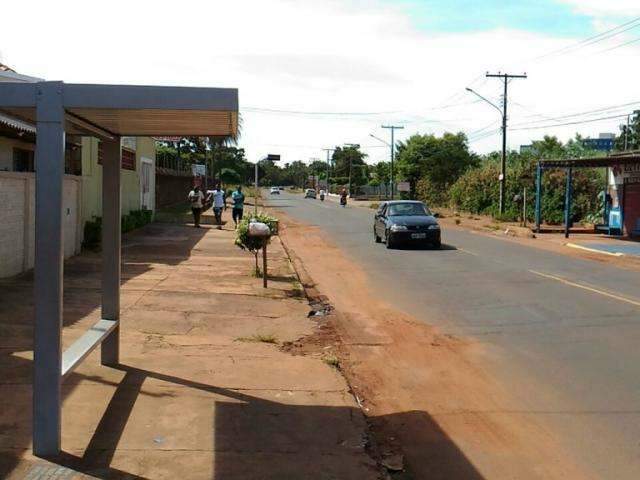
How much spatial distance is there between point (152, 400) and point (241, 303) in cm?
508

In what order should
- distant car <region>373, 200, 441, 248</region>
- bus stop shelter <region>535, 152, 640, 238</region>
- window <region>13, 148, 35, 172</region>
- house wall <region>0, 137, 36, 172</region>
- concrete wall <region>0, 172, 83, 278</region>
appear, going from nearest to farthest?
concrete wall <region>0, 172, 83, 278</region> < house wall <region>0, 137, 36, 172</region> < window <region>13, 148, 35, 172</region> < distant car <region>373, 200, 441, 248</region> < bus stop shelter <region>535, 152, 640, 238</region>

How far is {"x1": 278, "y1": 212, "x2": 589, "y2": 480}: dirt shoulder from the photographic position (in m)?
4.88

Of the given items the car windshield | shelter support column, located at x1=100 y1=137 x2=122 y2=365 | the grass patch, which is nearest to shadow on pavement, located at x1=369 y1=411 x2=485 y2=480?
shelter support column, located at x1=100 y1=137 x2=122 y2=365

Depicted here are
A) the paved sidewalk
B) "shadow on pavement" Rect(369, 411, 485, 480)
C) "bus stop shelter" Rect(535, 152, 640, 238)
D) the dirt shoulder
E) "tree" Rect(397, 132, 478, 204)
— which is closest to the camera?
the paved sidewalk

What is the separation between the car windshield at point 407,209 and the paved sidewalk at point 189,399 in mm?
12214

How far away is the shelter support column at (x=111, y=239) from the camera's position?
6.30 meters

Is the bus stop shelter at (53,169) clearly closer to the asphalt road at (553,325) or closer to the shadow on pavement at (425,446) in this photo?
the shadow on pavement at (425,446)

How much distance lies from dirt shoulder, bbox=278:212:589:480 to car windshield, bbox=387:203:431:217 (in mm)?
11968

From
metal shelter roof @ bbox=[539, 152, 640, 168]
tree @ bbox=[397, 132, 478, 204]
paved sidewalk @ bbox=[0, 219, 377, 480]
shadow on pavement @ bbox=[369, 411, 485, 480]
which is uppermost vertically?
tree @ bbox=[397, 132, 478, 204]

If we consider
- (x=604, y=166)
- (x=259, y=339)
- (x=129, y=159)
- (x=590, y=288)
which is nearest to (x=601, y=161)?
(x=604, y=166)

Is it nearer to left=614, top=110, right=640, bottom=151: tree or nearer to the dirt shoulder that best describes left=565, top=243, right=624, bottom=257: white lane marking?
the dirt shoulder

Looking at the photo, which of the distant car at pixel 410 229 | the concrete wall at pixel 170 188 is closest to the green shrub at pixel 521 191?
the distant car at pixel 410 229

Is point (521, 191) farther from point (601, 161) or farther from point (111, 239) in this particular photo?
point (111, 239)

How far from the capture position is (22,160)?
16.7 metres
